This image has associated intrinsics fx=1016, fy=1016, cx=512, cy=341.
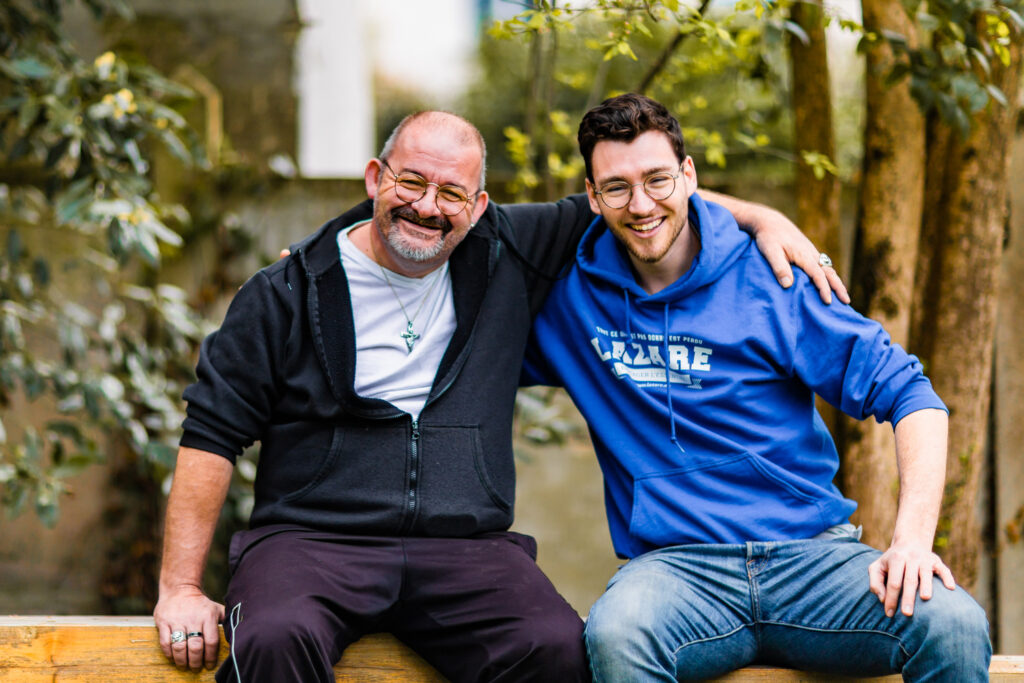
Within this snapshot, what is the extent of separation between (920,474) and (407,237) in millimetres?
1224

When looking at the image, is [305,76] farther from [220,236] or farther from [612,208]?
[612,208]

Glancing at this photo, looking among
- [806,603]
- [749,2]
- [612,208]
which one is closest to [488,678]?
[806,603]

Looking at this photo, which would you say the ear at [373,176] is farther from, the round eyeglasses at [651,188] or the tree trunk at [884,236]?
the tree trunk at [884,236]

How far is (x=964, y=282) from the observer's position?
2871 millimetres

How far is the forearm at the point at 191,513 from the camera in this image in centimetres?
218

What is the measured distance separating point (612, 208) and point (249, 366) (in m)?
0.90

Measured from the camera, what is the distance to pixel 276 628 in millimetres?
1935

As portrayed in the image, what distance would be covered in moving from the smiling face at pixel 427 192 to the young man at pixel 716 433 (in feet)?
0.95

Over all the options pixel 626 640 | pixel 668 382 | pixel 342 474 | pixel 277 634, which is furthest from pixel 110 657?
pixel 668 382

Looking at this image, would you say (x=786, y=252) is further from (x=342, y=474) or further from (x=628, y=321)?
(x=342, y=474)

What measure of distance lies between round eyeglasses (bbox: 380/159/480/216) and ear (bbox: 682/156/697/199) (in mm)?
528

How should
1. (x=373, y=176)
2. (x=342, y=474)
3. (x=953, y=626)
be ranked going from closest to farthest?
(x=953, y=626) → (x=342, y=474) → (x=373, y=176)

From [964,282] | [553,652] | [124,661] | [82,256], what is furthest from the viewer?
[82,256]

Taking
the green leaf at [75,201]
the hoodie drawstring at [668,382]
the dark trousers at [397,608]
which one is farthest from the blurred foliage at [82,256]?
the hoodie drawstring at [668,382]
